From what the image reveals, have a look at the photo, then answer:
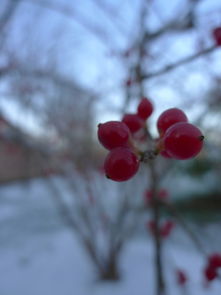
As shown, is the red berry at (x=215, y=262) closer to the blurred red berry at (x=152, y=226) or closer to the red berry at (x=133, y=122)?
the blurred red berry at (x=152, y=226)

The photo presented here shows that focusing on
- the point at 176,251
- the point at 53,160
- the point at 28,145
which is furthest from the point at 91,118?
the point at 176,251

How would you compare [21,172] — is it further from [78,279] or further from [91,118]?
[78,279]

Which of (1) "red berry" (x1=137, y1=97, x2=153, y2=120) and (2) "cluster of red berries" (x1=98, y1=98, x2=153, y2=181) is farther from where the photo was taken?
(1) "red berry" (x1=137, y1=97, x2=153, y2=120)

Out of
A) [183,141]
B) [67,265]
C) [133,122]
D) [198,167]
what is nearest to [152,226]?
[133,122]

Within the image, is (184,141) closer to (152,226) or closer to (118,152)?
(118,152)

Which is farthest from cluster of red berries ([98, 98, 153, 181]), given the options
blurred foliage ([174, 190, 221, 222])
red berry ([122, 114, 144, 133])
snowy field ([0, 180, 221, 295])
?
blurred foliage ([174, 190, 221, 222])

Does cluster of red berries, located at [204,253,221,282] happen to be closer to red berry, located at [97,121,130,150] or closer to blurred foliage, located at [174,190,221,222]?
red berry, located at [97,121,130,150]
